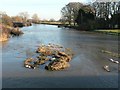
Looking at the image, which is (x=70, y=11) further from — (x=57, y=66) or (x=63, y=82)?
(x=63, y=82)

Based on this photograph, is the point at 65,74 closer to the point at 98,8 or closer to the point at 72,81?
the point at 72,81

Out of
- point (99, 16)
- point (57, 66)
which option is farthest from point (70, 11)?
point (57, 66)

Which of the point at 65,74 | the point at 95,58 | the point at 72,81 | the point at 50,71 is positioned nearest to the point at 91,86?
the point at 72,81

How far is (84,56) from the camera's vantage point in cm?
2675

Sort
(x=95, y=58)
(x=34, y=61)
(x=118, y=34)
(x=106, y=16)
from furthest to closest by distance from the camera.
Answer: (x=106, y=16) → (x=118, y=34) → (x=95, y=58) → (x=34, y=61)

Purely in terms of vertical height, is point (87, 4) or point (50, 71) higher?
point (87, 4)

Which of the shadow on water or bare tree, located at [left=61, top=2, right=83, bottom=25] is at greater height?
bare tree, located at [left=61, top=2, right=83, bottom=25]

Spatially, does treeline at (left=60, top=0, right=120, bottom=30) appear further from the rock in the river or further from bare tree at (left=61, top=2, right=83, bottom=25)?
the rock in the river

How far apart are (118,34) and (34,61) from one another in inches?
1338

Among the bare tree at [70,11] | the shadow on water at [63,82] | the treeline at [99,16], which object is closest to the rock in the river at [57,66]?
the shadow on water at [63,82]

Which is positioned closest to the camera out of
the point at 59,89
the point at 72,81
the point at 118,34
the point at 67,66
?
the point at 59,89

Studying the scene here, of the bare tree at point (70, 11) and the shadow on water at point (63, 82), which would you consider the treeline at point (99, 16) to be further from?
the shadow on water at point (63, 82)

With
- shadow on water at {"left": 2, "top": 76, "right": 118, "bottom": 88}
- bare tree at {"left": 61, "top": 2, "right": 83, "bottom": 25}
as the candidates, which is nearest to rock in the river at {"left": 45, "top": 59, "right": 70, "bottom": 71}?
shadow on water at {"left": 2, "top": 76, "right": 118, "bottom": 88}

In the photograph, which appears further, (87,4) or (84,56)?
(87,4)
